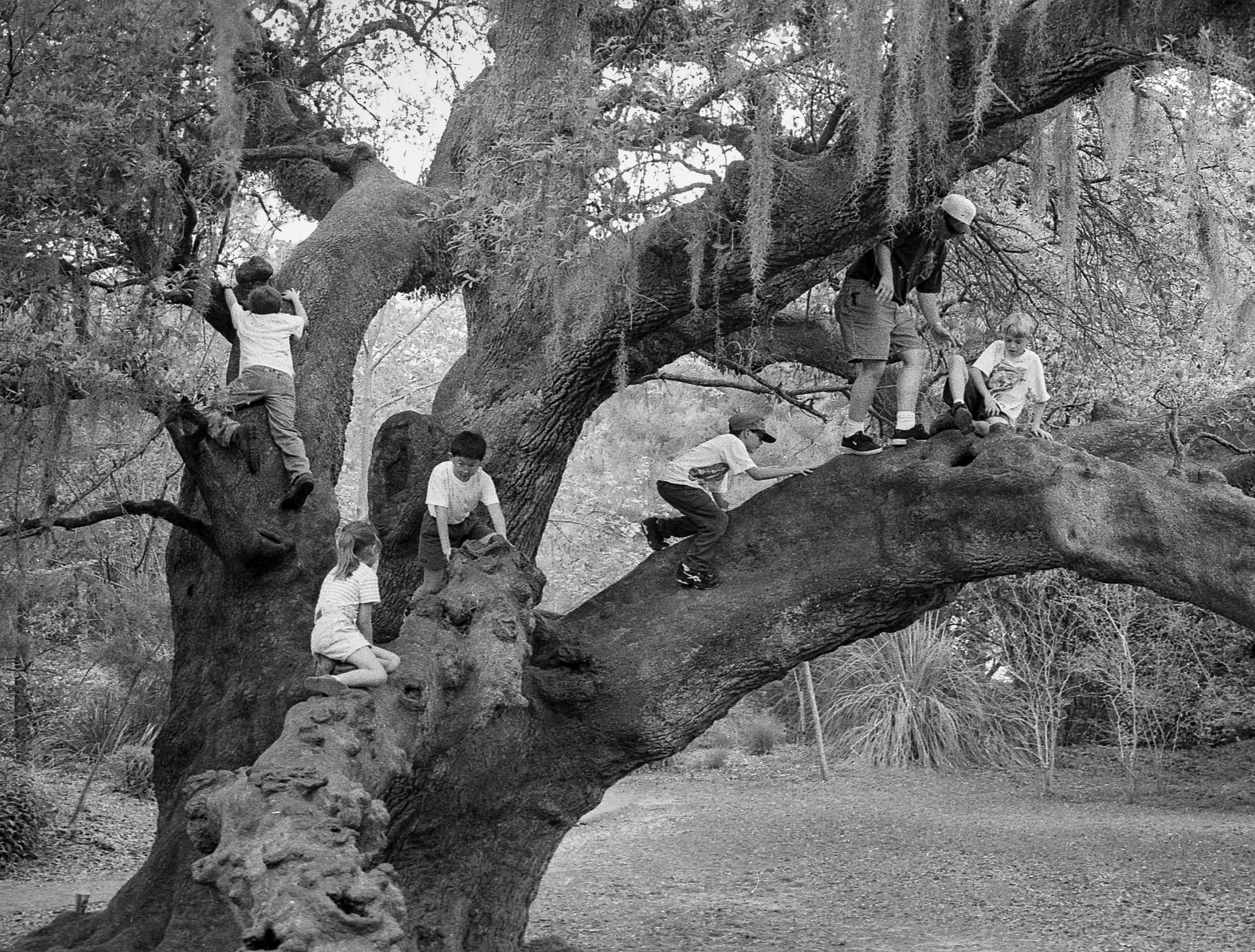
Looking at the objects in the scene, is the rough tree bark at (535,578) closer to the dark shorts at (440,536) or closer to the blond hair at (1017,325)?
the dark shorts at (440,536)

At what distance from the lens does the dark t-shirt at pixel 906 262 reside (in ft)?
21.7

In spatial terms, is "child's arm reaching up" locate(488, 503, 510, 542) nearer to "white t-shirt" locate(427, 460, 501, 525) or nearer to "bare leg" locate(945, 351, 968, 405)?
"white t-shirt" locate(427, 460, 501, 525)

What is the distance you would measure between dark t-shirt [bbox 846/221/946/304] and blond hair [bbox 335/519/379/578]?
268cm

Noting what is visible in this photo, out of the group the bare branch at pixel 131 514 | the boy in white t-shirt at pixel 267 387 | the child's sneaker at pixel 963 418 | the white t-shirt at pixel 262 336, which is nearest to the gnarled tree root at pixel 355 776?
the boy in white t-shirt at pixel 267 387

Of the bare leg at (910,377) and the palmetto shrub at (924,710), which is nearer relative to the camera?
the bare leg at (910,377)

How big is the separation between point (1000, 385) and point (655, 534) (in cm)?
190

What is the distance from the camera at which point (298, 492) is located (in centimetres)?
705

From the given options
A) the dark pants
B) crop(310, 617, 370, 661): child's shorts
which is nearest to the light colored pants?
crop(310, 617, 370, 661): child's shorts

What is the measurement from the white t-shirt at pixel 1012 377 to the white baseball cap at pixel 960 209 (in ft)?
2.12

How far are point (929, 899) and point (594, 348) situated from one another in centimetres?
520

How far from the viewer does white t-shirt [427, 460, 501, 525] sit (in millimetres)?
6645

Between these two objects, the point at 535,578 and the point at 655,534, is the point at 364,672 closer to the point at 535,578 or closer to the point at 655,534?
the point at 535,578

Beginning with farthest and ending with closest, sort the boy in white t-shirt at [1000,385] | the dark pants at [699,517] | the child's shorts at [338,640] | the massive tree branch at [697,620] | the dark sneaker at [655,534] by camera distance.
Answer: the dark sneaker at [655,534], the dark pants at [699,517], the boy in white t-shirt at [1000,385], the massive tree branch at [697,620], the child's shorts at [338,640]

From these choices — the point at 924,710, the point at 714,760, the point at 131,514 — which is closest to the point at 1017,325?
the point at 131,514
